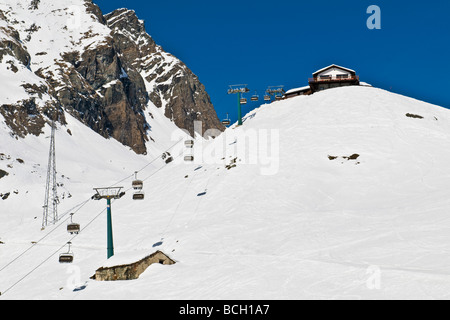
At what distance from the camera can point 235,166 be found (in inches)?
1922

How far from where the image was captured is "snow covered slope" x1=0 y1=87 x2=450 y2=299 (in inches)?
819

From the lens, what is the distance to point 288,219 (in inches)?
1324

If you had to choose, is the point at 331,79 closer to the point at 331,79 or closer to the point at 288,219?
the point at 331,79

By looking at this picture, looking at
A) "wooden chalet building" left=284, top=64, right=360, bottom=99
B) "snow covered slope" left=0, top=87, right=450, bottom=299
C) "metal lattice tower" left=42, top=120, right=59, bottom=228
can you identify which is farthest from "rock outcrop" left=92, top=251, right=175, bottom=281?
"wooden chalet building" left=284, top=64, right=360, bottom=99

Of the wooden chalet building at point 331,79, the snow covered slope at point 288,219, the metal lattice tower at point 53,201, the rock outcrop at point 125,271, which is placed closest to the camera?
the snow covered slope at point 288,219

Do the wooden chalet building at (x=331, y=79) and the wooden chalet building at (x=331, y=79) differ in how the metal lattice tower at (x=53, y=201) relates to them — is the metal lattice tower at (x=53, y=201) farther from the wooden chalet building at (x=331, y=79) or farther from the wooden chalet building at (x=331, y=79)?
the wooden chalet building at (x=331, y=79)

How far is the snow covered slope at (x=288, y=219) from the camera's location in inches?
819

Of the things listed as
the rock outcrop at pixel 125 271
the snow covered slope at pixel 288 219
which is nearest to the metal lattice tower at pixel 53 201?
the snow covered slope at pixel 288 219

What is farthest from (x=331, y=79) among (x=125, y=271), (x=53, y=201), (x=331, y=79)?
(x=125, y=271)

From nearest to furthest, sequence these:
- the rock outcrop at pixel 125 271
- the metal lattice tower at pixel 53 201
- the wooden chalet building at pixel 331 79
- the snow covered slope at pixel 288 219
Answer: the snow covered slope at pixel 288 219 < the rock outcrop at pixel 125 271 < the metal lattice tower at pixel 53 201 < the wooden chalet building at pixel 331 79

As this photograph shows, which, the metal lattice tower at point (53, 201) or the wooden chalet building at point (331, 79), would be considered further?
the wooden chalet building at point (331, 79)
